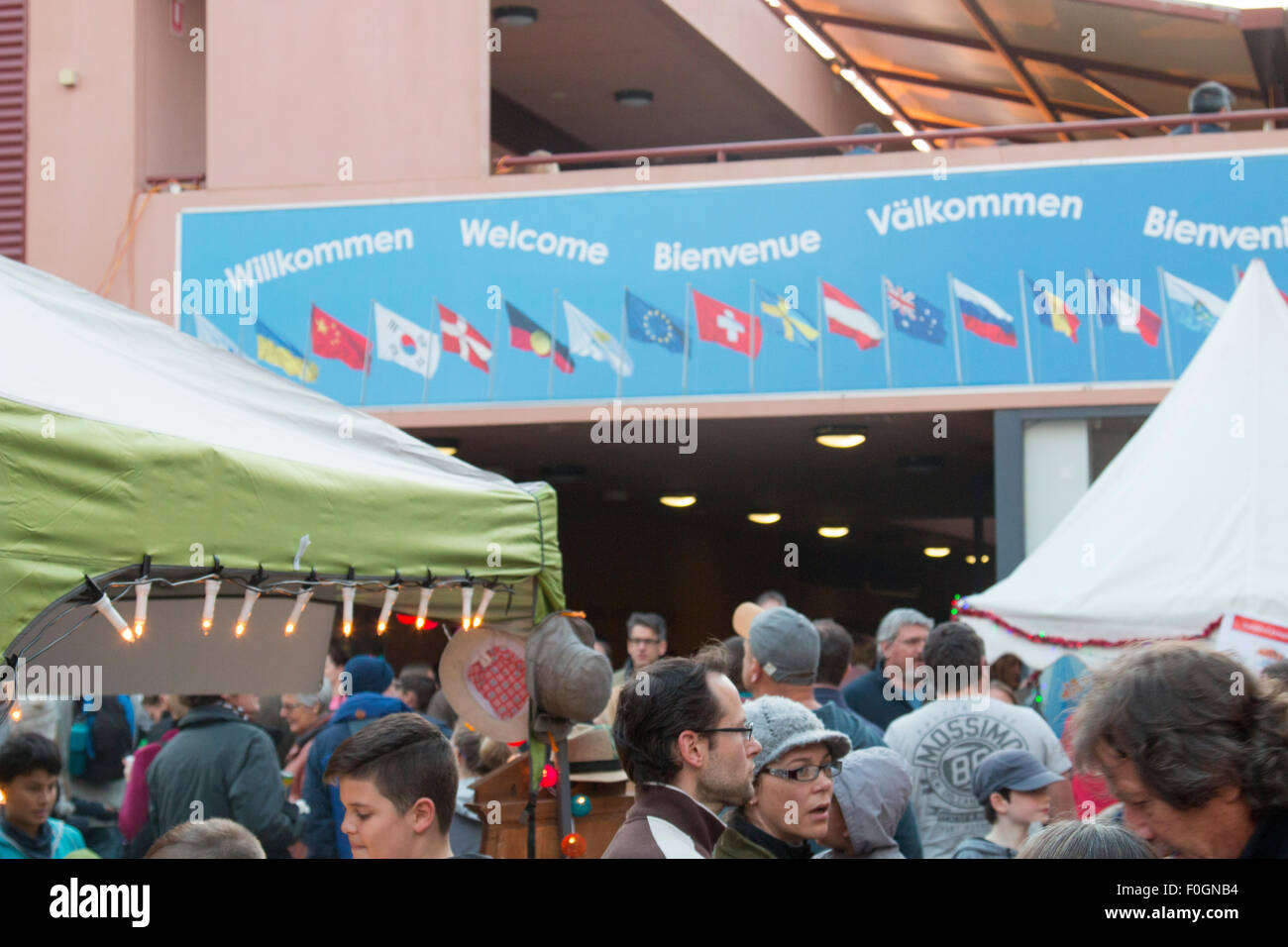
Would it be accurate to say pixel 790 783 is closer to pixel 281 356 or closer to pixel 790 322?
pixel 790 322

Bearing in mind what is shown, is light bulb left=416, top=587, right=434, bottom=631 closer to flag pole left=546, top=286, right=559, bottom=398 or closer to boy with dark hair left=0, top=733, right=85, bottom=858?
boy with dark hair left=0, top=733, right=85, bottom=858

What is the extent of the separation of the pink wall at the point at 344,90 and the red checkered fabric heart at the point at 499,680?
7371mm

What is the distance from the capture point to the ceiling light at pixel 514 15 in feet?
44.4

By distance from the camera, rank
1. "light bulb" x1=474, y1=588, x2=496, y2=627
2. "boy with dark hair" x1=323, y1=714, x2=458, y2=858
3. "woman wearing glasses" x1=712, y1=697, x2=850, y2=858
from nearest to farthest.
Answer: "boy with dark hair" x1=323, y1=714, x2=458, y2=858, "woman wearing glasses" x1=712, y1=697, x2=850, y2=858, "light bulb" x1=474, y1=588, x2=496, y2=627

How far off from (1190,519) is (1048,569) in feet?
1.88

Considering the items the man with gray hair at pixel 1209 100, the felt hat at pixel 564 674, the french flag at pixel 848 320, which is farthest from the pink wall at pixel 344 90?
the felt hat at pixel 564 674

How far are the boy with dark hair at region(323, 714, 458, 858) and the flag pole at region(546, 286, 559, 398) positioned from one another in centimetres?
844

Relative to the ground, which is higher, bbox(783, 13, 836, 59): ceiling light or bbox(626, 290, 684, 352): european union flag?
bbox(783, 13, 836, 59): ceiling light

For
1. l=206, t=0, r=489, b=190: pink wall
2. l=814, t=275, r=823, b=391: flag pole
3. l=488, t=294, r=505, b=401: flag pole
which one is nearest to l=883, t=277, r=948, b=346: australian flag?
l=814, t=275, r=823, b=391: flag pole

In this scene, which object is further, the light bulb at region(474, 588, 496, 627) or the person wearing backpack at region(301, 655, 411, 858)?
the person wearing backpack at region(301, 655, 411, 858)

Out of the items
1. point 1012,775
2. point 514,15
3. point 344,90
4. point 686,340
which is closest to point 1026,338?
point 686,340

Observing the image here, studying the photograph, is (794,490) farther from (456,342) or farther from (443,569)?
(443,569)

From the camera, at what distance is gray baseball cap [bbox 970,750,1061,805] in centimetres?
415

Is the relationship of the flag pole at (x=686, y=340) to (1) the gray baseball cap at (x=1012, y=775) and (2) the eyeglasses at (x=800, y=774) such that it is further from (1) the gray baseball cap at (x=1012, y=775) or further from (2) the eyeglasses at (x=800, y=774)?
(2) the eyeglasses at (x=800, y=774)
